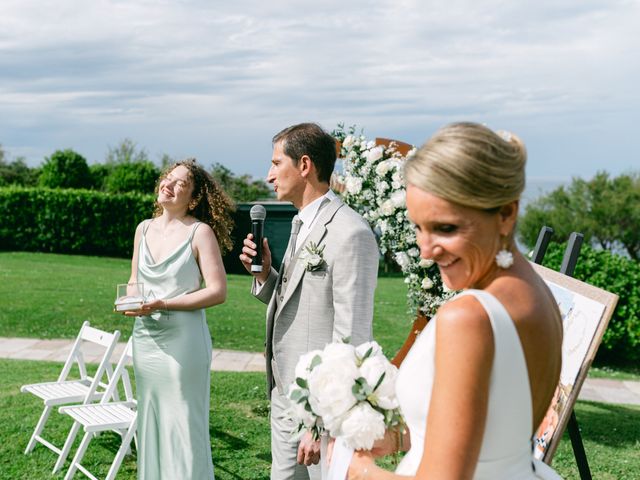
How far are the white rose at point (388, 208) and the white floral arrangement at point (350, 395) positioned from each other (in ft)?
10.4

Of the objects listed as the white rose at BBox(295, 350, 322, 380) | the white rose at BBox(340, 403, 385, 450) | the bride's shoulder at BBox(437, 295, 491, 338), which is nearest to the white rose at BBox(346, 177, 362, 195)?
the white rose at BBox(295, 350, 322, 380)

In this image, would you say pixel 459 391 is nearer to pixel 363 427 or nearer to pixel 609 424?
pixel 363 427

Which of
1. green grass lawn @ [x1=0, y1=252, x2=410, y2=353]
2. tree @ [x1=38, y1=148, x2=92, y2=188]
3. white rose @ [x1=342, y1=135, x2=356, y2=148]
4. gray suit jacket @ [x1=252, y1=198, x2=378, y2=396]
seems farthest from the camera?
tree @ [x1=38, y1=148, x2=92, y2=188]

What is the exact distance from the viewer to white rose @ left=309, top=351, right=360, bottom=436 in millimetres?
2266

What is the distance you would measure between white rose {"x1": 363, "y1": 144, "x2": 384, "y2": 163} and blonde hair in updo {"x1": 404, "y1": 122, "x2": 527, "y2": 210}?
12.4 ft

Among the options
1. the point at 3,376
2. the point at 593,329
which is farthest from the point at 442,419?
the point at 3,376

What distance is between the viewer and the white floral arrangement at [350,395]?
222cm

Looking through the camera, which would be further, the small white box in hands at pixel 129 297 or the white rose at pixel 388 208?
the white rose at pixel 388 208

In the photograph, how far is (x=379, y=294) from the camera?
769 inches

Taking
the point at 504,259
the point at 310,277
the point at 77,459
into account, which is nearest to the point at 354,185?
the point at 310,277

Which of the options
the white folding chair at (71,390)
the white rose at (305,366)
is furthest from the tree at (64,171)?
the white rose at (305,366)

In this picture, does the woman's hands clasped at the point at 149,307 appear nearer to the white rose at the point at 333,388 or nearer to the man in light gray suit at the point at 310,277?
the man in light gray suit at the point at 310,277

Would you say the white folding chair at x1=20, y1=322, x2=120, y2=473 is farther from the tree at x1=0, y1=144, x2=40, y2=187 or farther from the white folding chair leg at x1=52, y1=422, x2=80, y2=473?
the tree at x1=0, y1=144, x2=40, y2=187

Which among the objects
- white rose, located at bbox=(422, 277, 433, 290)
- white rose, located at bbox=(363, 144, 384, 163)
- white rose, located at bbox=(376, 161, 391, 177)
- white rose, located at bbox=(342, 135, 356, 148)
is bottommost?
white rose, located at bbox=(422, 277, 433, 290)
